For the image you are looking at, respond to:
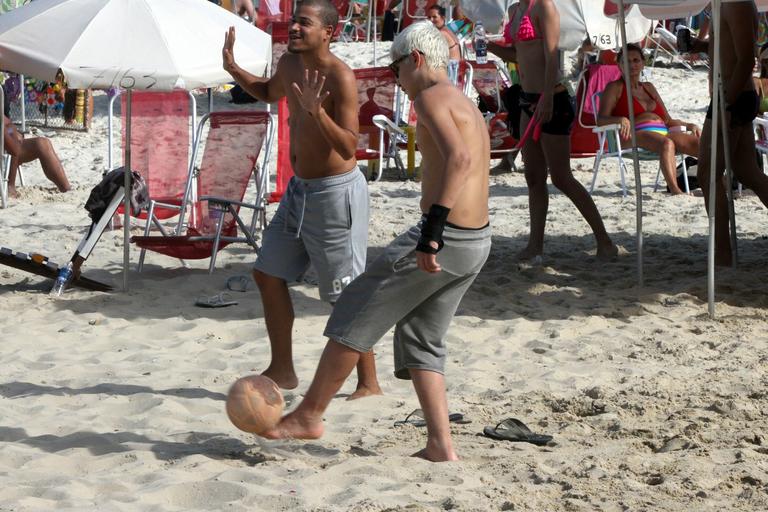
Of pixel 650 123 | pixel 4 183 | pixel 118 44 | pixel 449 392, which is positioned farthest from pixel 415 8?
pixel 449 392

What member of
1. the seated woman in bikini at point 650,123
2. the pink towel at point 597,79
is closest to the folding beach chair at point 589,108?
the pink towel at point 597,79

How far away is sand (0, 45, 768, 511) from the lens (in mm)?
3756

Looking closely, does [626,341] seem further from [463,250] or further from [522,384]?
[463,250]

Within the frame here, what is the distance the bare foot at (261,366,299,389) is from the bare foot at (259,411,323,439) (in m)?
0.97

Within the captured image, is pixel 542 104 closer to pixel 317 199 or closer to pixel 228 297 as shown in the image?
pixel 228 297

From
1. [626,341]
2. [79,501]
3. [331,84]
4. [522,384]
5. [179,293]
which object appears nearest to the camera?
[79,501]

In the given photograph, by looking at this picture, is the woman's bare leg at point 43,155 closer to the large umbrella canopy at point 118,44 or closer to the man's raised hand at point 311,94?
the large umbrella canopy at point 118,44

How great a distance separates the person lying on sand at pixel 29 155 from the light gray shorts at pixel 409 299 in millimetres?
7499

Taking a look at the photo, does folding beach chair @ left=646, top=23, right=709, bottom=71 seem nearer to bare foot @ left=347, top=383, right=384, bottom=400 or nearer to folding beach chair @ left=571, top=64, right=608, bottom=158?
folding beach chair @ left=571, top=64, right=608, bottom=158

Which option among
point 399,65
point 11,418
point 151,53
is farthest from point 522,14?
point 11,418

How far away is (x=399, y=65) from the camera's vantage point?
3.87 meters

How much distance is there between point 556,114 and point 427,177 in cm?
360

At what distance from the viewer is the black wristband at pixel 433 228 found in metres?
3.64

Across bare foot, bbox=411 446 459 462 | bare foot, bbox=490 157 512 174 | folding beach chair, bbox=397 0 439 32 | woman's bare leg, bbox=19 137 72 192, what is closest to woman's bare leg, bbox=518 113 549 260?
bare foot, bbox=411 446 459 462
